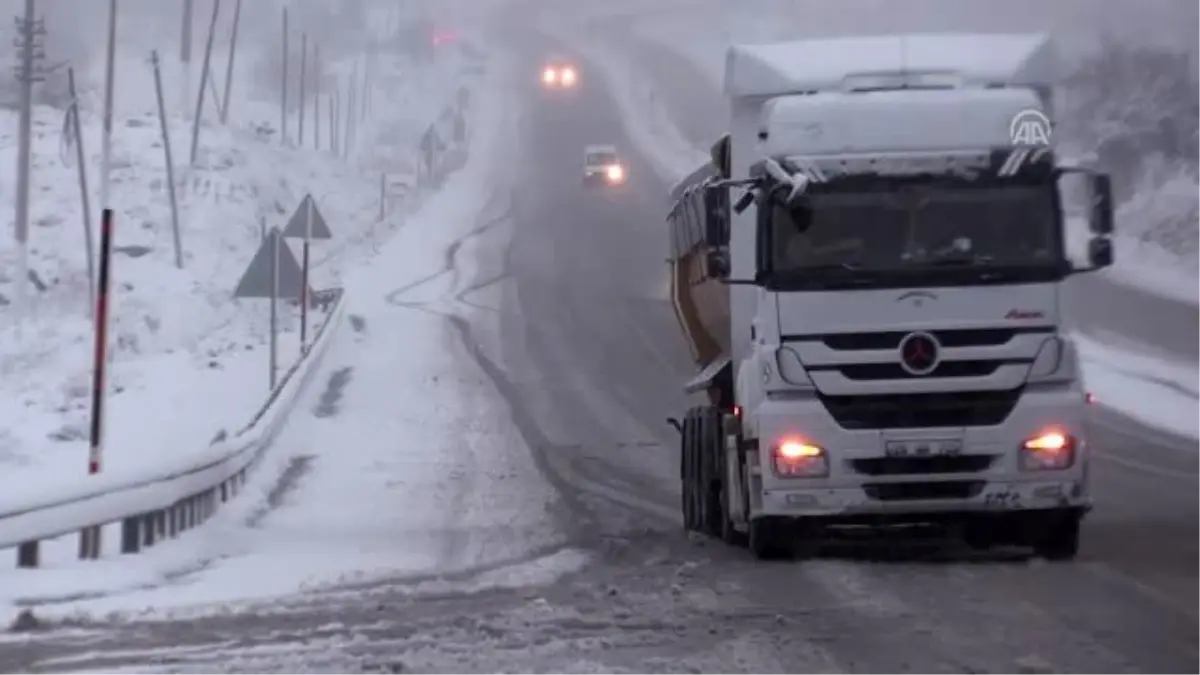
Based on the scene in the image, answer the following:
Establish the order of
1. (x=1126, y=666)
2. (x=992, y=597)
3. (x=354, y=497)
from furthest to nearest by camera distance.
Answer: (x=354, y=497) < (x=992, y=597) < (x=1126, y=666)

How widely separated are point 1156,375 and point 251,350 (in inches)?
635

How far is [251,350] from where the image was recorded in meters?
34.8

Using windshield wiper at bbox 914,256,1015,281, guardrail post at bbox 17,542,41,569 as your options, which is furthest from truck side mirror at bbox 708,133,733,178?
guardrail post at bbox 17,542,41,569

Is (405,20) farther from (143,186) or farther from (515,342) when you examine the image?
(515,342)

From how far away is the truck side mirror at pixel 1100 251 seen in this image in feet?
39.7

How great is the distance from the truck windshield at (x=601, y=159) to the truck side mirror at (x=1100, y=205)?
51.0 meters

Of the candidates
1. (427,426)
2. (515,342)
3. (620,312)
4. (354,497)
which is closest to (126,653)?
(354,497)

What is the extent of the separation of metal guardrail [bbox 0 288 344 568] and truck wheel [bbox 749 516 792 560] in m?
4.64

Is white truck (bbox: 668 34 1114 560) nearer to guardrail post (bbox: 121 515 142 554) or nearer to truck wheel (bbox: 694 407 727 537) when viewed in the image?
truck wheel (bbox: 694 407 727 537)

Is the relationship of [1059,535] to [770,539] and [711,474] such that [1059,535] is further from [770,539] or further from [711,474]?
[711,474]

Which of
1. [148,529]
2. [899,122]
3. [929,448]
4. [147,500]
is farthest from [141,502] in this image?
[899,122]

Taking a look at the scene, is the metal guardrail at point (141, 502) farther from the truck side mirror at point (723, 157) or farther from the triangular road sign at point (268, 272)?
the truck side mirror at point (723, 157)

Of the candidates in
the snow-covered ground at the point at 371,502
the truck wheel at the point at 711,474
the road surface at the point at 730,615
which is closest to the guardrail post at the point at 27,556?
the snow-covered ground at the point at 371,502

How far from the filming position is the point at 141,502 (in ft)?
46.5
